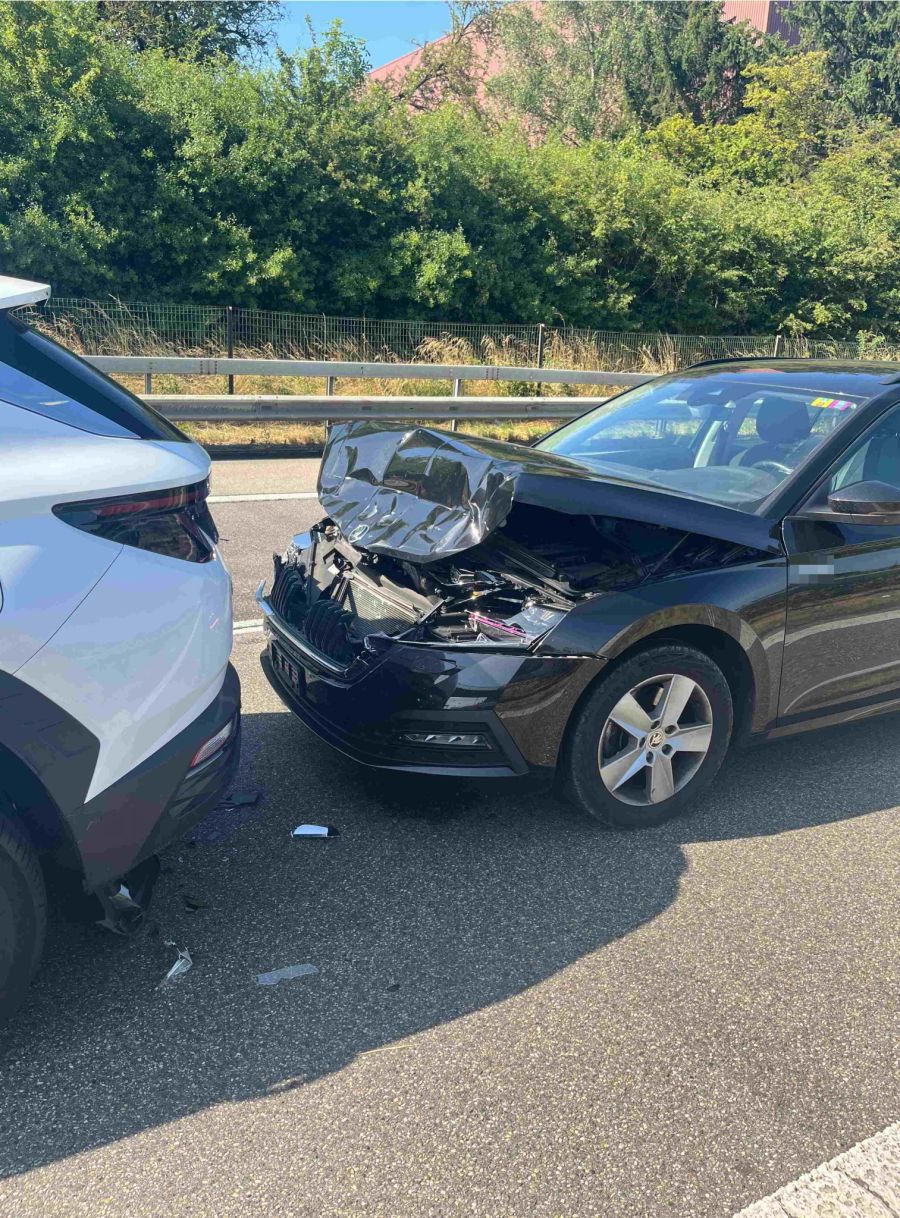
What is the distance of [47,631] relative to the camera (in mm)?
2180

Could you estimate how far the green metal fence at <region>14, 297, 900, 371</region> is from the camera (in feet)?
47.1

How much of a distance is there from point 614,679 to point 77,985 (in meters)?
1.88

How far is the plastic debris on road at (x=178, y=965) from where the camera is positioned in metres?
2.67

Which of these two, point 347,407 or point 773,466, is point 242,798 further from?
point 347,407

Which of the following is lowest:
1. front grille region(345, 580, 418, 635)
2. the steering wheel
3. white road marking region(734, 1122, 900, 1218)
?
white road marking region(734, 1122, 900, 1218)

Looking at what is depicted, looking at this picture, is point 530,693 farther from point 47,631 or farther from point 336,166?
point 336,166

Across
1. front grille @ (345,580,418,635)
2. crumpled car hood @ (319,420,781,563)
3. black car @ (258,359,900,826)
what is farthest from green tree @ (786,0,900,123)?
front grille @ (345,580,418,635)

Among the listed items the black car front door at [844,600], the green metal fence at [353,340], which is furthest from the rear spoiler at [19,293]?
the green metal fence at [353,340]

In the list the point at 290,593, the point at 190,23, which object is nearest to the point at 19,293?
the point at 290,593

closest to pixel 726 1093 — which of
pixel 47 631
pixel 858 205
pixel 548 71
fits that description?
pixel 47 631

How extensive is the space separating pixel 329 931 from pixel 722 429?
2793mm

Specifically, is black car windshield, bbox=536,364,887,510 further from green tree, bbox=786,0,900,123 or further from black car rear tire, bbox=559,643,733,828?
green tree, bbox=786,0,900,123

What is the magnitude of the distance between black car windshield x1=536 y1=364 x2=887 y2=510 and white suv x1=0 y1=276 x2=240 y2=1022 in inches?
85.4

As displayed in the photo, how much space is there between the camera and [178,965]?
2.72 metres
